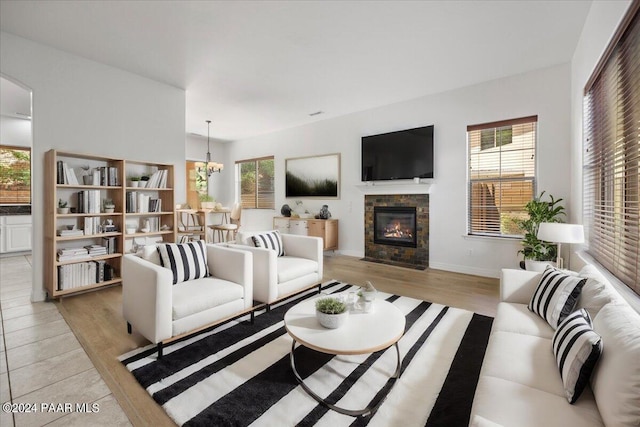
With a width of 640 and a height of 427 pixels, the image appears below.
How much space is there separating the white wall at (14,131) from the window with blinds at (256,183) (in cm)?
422

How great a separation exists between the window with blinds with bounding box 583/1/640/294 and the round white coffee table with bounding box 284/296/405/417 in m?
1.40

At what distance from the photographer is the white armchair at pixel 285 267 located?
2.80m

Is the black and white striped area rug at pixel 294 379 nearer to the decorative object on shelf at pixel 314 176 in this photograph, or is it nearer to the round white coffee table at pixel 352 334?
the round white coffee table at pixel 352 334

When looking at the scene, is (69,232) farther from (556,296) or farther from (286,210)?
(556,296)

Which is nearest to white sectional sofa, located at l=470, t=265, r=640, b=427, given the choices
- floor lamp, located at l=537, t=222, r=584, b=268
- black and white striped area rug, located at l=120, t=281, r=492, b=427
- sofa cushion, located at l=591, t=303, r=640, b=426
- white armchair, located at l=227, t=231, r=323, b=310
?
sofa cushion, located at l=591, t=303, r=640, b=426

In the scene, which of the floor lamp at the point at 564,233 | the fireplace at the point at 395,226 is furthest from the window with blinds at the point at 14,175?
the floor lamp at the point at 564,233

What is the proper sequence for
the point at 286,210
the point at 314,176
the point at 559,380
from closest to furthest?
the point at 559,380, the point at 314,176, the point at 286,210

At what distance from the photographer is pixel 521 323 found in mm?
1809

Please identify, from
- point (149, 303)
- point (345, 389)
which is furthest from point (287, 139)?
point (345, 389)

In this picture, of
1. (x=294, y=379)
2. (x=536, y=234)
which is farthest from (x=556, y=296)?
(x=536, y=234)

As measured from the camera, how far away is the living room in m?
Answer: 3.09

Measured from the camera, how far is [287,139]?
666 cm

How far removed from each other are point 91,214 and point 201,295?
2197 mm

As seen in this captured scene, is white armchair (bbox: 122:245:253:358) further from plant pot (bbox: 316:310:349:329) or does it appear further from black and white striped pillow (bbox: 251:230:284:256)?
plant pot (bbox: 316:310:349:329)
